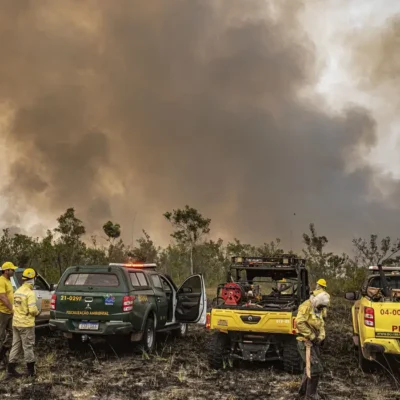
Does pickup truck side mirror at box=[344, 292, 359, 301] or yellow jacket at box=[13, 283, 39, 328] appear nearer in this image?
yellow jacket at box=[13, 283, 39, 328]

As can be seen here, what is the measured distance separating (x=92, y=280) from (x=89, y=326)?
93 centimetres

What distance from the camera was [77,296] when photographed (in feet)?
30.8

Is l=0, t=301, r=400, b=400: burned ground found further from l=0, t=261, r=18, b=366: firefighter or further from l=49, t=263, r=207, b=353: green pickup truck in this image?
l=0, t=261, r=18, b=366: firefighter

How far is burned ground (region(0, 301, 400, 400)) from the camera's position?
6891 mm

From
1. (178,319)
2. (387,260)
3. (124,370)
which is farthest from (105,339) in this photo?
(387,260)

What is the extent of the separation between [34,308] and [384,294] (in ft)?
19.6

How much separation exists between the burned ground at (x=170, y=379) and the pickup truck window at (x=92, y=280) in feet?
4.70

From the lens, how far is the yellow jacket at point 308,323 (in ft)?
21.5

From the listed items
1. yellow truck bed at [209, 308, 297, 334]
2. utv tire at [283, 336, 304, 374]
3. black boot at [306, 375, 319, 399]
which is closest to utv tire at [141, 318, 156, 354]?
yellow truck bed at [209, 308, 297, 334]

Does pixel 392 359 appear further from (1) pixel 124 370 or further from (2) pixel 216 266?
(2) pixel 216 266

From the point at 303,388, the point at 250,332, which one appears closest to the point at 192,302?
the point at 250,332

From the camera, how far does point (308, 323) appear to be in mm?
6594

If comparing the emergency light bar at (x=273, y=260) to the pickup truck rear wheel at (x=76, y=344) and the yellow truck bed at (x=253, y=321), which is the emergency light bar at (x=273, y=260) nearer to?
the yellow truck bed at (x=253, y=321)

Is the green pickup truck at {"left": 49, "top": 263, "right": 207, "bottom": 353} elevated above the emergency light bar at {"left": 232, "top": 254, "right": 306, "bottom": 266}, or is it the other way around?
the emergency light bar at {"left": 232, "top": 254, "right": 306, "bottom": 266}
